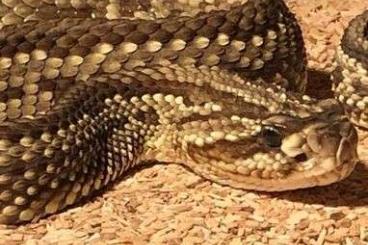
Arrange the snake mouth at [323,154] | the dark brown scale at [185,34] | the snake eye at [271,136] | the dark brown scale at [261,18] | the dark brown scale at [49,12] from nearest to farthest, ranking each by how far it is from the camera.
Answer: the snake mouth at [323,154] → the snake eye at [271,136] → the dark brown scale at [185,34] → the dark brown scale at [261,18] → the dark brown scale at [49,12]

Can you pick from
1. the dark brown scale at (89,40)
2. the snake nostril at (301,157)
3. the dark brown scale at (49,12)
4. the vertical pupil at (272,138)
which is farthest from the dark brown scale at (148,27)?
the snake nostril at (301,157)

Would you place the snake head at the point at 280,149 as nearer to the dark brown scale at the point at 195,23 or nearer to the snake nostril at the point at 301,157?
the snake nostril at the point at 301,157

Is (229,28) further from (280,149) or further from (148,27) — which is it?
(280,149)

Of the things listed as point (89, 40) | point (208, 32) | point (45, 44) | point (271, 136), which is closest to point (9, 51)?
point (45, 44)

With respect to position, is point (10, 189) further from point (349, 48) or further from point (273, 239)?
point (349, 48)

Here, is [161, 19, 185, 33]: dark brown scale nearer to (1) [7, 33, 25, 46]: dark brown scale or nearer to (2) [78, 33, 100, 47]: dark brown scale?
(2) [78, 33, 100, 47]: dark brown scale

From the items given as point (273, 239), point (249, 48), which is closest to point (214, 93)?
point (249, 48)

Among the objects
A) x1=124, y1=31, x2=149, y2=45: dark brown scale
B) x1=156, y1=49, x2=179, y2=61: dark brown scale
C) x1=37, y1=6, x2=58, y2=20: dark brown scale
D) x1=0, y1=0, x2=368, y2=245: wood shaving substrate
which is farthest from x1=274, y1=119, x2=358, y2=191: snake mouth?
x1=37, y1=6, x2=58, y2=20: dark brown scale
